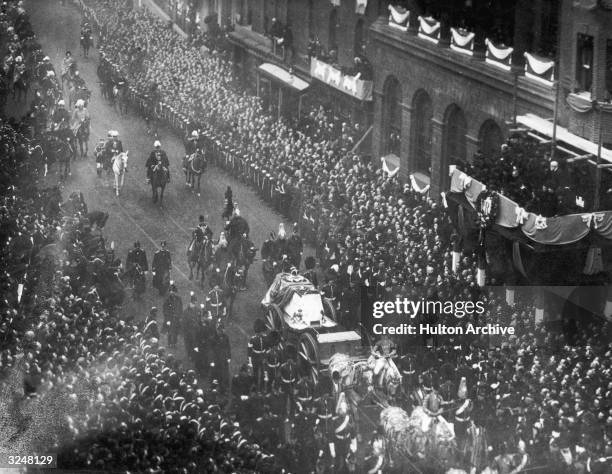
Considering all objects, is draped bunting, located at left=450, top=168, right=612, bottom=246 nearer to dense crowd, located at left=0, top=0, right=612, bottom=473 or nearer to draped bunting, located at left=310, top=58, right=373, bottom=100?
dense crowd, located at left=0, top=0, right=612, bottom=473

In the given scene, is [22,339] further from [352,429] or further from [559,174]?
[559,174]

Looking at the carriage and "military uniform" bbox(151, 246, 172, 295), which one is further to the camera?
"military uniform" bbox(151, 246, 172, 295)

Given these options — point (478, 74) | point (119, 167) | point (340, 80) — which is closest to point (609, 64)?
point (478, 74)

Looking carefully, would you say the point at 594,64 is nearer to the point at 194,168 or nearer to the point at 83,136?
the point at 194,168

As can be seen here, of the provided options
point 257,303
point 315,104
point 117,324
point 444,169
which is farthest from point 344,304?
point 315,104

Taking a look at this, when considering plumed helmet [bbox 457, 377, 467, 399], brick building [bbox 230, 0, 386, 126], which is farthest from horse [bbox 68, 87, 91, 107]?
plumed helmet [bbox 457, 377, 467, 399]

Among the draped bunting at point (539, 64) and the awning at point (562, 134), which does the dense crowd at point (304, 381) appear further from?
the draped bunting at point (539, 64)
